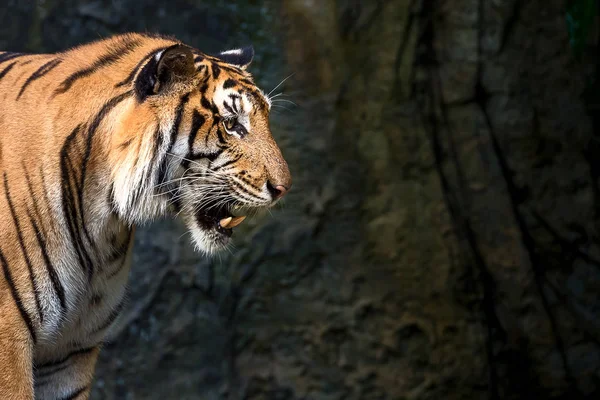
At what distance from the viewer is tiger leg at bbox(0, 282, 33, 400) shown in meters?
2.20

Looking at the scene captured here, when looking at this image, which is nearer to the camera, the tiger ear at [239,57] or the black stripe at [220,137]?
the black stripe at [220,137]

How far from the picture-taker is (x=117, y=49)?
2.41 metres

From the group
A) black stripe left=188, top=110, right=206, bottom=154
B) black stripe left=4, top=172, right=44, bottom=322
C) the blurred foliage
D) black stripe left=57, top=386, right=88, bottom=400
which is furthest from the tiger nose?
the blurred foliage

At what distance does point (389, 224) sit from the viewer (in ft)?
13.1

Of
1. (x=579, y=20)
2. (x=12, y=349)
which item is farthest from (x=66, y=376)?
(x=579, y=20)

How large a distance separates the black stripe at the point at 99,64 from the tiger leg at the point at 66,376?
845mm

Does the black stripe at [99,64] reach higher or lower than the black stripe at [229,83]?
higher

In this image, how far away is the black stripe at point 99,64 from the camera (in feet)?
7.74

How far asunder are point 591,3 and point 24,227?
3.07m

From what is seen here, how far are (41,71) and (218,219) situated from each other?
A: 699 millimetres

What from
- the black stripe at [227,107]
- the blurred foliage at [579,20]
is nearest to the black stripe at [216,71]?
the black stripe at [227,107]

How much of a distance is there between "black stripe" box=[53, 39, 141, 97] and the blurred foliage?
2.56 metres

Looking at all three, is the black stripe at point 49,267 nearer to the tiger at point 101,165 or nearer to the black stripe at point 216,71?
the tiger at point 101,165

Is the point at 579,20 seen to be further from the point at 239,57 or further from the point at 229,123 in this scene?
the point at 229,123
